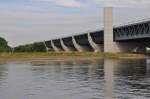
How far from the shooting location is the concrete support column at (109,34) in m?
160

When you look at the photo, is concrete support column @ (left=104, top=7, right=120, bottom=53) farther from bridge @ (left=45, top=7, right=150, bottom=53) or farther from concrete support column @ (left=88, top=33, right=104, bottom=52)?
concrete support column @ (left=88, top=33, right=104, bottom=52)

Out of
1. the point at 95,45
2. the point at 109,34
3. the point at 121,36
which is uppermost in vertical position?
the point at 109,34

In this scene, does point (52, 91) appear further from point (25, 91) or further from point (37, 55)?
point (37, 55)

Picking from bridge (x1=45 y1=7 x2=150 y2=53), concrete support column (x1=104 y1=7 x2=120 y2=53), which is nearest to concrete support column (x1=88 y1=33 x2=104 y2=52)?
bridge (x1=45 y1=7 x2=150 y2=53)

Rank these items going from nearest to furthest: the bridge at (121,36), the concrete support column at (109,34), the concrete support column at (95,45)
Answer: the bridge at (121,36) → the concrete support column at (109,34) → the concrete support column at (95,45)

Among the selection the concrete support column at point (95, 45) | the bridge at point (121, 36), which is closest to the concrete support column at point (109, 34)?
the bridge at point (121, 36)

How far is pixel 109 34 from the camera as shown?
16000 cm

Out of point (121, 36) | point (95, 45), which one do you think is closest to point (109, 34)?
point (121, 36)

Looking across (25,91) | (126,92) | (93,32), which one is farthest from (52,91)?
(93,32)

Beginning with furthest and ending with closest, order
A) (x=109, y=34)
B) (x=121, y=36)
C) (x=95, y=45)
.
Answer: (x=95, y=45), (x=109, y=34), (x=121, y=36)

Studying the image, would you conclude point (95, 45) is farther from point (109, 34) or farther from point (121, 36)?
point (121, 36)

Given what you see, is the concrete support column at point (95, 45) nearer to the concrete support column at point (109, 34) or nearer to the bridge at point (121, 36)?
the bridge at point (121, 36)

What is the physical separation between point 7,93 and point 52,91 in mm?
3373

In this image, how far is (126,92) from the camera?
117 ft
